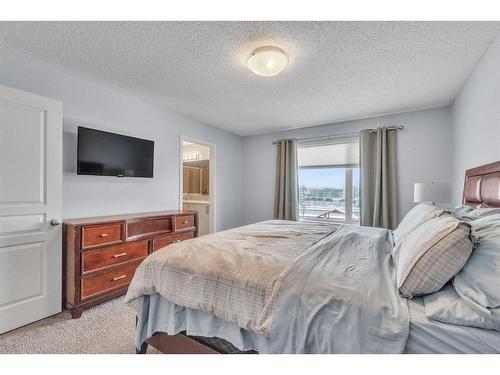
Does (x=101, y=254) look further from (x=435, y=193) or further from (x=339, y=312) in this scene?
(x=435, y=193)

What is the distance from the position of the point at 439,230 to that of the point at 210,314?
119cm

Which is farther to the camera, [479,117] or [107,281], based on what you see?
[107,281]

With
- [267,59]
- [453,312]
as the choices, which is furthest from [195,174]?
[453,312]

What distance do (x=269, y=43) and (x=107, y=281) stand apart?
2.65m

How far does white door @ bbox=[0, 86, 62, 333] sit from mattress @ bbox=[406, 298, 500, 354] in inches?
106

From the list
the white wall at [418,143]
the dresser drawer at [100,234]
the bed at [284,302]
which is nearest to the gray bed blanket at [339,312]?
the bed at [284,302]

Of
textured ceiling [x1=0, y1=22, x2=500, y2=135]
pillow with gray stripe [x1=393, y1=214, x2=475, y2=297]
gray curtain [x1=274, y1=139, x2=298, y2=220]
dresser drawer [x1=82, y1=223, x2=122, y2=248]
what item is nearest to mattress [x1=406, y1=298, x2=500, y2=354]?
pillow with gray stripe [x1=393, y1=214, x2=475, y2=297]

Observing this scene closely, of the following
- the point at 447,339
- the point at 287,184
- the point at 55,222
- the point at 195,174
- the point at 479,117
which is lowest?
the point at 447,339

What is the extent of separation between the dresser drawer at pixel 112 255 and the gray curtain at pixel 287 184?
8.19 feet

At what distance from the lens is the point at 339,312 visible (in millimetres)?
954

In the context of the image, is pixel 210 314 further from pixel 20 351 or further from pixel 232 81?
pixel 232 81

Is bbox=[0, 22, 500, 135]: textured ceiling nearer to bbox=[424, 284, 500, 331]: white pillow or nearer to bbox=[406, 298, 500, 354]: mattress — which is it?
bbox=[424, 284, 500, 331]: white pillow

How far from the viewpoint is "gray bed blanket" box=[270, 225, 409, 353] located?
0.88 metres
